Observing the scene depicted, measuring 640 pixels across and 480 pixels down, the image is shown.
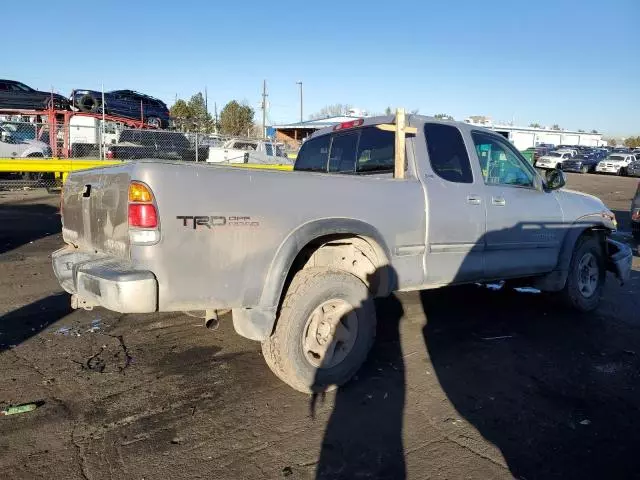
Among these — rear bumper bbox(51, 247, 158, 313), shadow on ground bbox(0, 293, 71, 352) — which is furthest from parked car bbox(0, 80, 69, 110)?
rear bumper bbox(51, 247, 158, 313)

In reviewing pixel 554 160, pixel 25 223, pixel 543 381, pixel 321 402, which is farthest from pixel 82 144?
pixel 554 160

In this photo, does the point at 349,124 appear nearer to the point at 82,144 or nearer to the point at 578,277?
the point at 578,277

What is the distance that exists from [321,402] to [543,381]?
6.10ft

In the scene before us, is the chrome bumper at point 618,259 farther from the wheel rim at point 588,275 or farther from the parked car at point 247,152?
the parked car at point 247,152

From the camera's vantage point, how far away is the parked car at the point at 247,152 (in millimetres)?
19062

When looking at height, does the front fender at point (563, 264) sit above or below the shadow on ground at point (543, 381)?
above

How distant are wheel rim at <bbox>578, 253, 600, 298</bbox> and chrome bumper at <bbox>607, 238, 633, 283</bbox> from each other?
0.71 feet

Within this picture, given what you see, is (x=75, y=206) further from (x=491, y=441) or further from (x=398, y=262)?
(x=491, y=441)

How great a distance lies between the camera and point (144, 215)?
2.97 metres

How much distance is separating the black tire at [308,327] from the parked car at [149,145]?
1407 cm

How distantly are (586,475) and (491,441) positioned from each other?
54 cm

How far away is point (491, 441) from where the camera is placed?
3.21 m

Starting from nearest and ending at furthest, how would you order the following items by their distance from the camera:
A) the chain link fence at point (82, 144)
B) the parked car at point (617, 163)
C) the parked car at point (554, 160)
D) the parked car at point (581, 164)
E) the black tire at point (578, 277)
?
the black tire at point (578, 277), the chain link fence at point (82, 144), the parked car at point (617, 163), the parked car at point (581, 164), the parked car at point (554, 160)

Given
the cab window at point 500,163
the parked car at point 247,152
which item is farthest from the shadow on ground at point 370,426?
the parked car at point 247,152
